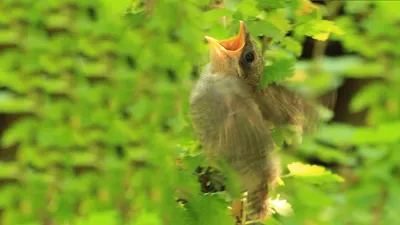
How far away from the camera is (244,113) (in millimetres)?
560

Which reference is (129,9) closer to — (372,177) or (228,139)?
(228,139)

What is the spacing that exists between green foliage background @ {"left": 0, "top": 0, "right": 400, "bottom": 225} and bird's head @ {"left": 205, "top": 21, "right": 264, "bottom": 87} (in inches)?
17.5

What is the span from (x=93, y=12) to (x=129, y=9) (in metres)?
1.12

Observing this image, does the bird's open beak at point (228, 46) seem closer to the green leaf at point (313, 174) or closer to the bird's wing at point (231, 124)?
the bird's wing at point (231, 124)

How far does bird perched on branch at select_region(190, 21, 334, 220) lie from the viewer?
566 millimetres

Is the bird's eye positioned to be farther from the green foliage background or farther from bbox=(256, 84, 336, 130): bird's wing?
the green foliage background

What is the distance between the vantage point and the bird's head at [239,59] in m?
0.64

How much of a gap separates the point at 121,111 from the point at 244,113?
1.09m

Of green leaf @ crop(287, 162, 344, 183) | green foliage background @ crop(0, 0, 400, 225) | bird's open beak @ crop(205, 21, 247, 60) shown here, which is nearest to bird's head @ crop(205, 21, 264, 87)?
bird's open beak @ crop(205, 21, 247, 60)

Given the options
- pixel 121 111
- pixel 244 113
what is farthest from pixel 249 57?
pixel 121 111

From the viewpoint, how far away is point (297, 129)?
653 millimetres

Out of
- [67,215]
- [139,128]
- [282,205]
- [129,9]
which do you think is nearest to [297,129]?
[282,205]

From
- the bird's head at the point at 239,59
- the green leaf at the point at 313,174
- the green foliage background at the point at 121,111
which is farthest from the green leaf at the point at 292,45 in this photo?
the green foliage background at the point at 121,111

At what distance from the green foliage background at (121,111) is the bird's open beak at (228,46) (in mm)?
434
